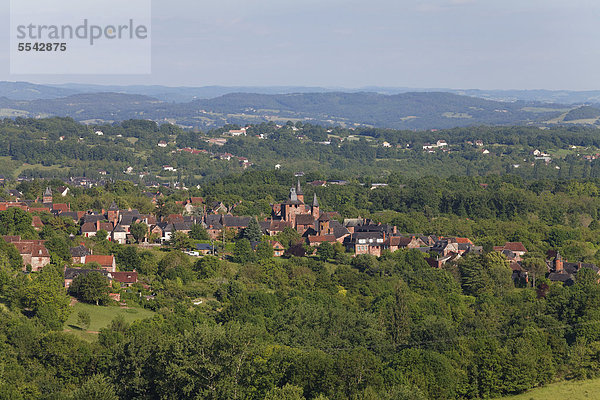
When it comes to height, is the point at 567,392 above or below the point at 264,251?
below

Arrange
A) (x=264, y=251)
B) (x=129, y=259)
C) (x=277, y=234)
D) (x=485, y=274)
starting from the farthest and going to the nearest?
(x=277, y=234) < (x=264, y=251) < (x=485, y=274) < (x=129, y=259)

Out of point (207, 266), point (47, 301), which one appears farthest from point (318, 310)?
point (47, 301)

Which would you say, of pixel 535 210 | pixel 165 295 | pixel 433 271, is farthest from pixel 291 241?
pixel 535 210

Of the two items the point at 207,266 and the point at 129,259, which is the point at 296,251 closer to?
the point at 207,266

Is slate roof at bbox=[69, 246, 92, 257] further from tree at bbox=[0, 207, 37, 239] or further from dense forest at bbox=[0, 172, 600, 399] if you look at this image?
tree at bbox=[0, 207, 37, 239]

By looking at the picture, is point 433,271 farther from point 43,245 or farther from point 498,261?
point 43,245

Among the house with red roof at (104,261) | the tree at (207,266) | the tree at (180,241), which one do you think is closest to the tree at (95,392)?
the house with red roof at (104,261)

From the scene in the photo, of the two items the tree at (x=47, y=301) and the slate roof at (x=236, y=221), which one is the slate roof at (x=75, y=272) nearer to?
the tree at (x=47, y=301)
